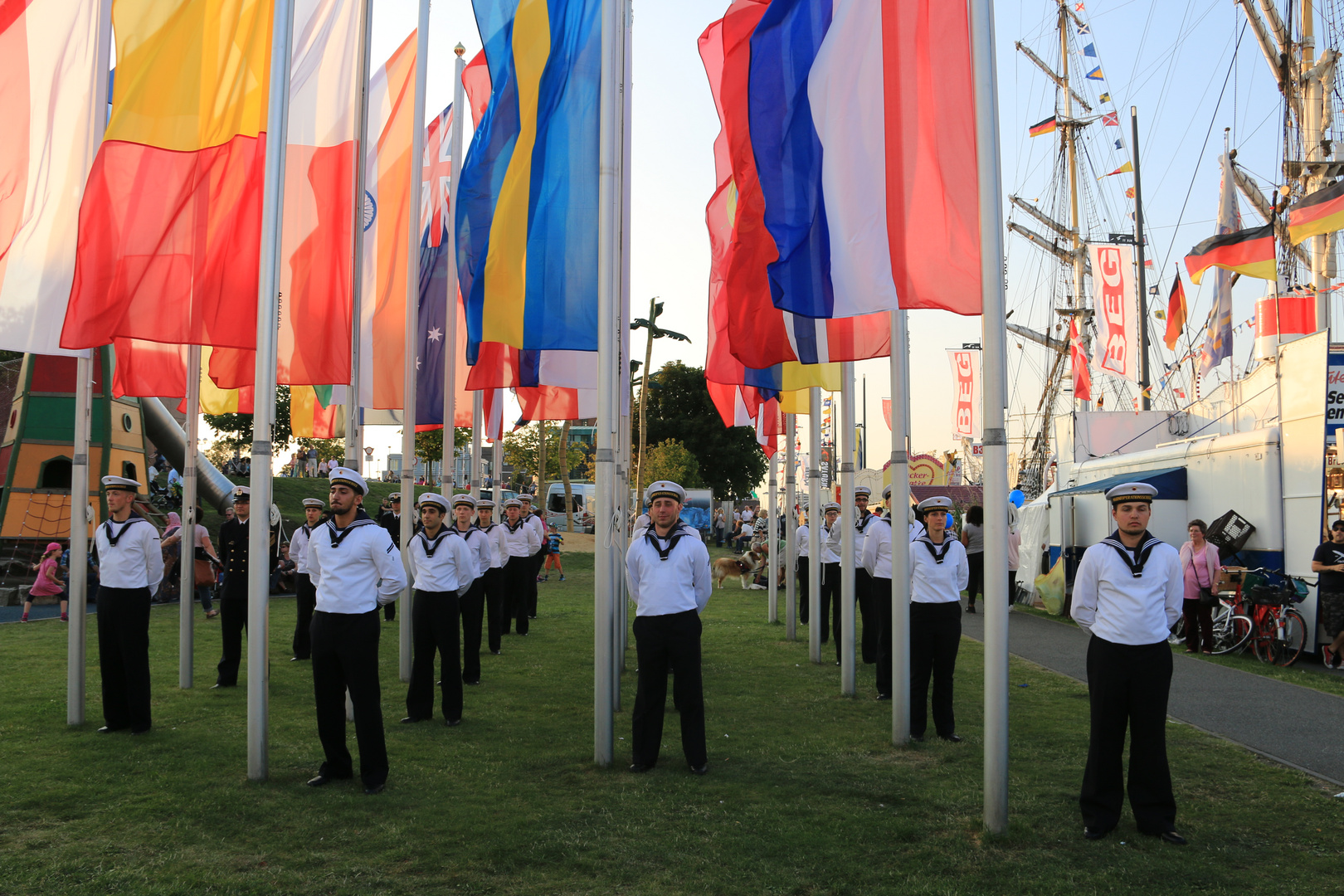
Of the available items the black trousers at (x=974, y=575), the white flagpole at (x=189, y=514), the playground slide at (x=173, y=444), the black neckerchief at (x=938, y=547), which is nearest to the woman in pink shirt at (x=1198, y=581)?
the black trousers at (x=974, y=575)

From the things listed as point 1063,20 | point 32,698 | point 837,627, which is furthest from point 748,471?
point 32,698

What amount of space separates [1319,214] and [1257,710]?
28.7ft

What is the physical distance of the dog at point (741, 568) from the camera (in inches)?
1064

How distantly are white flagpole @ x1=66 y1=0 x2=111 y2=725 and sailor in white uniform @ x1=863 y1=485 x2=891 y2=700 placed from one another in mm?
7210

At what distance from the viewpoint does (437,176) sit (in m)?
13.6

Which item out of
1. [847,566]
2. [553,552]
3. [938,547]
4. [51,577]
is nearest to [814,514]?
[847,566]

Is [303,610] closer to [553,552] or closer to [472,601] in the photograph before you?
[472,601]

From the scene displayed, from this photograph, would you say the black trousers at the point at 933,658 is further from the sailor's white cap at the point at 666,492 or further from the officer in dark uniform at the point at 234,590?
the officer in dark uniform at the point at 234,590

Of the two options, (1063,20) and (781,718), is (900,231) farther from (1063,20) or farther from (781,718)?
(1063,20)

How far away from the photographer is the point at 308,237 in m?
8.70

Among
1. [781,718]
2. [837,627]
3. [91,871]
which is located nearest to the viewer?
[91,871]

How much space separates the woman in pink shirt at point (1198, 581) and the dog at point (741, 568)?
13.9m

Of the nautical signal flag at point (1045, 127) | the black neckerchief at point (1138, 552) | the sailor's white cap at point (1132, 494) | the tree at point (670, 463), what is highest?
the nautical signal flag at point (1045, 127)

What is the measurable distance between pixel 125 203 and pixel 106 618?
3.40 metres
